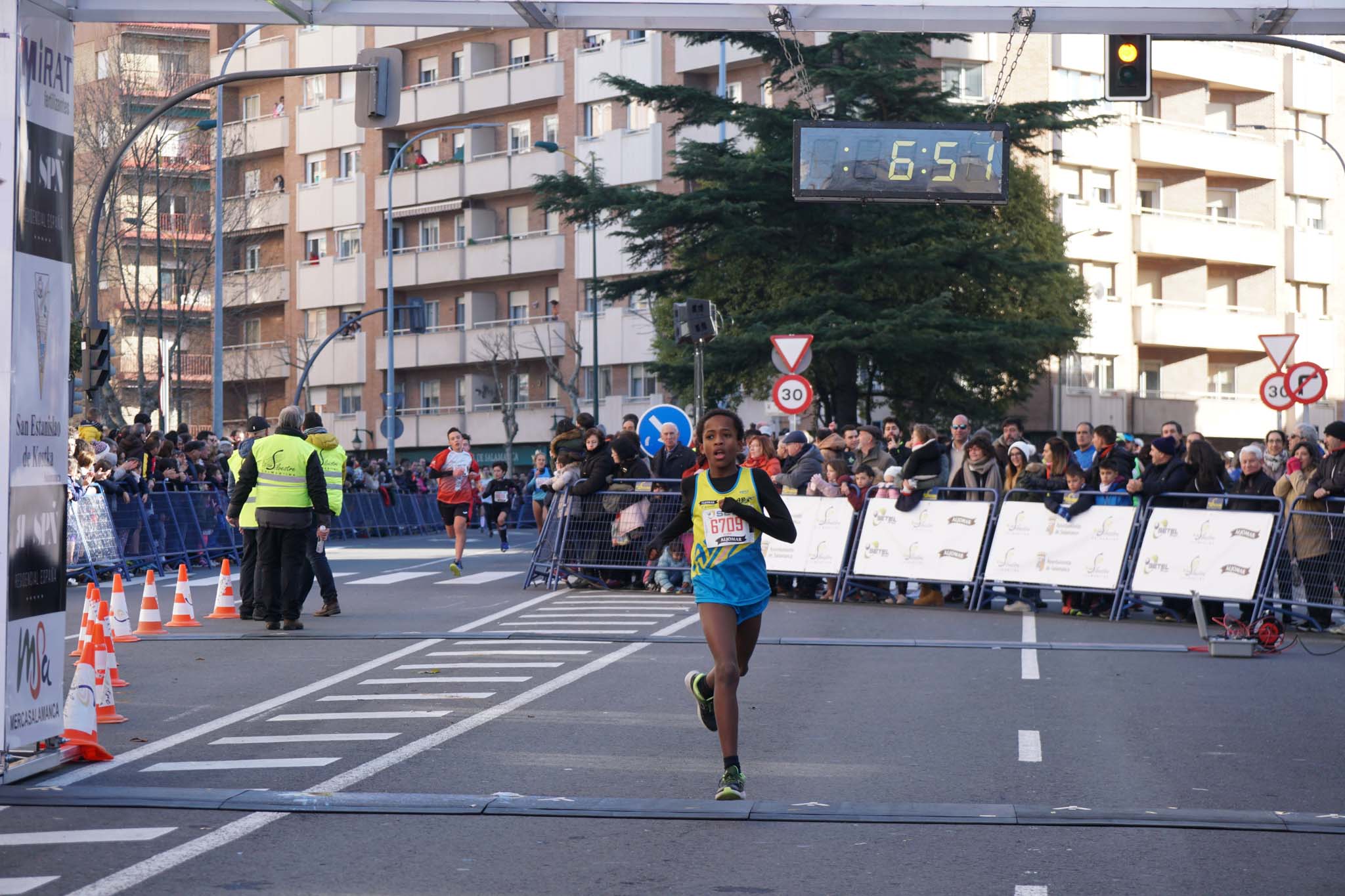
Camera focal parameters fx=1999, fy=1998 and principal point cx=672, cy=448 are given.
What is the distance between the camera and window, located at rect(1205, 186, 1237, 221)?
6781 centimetres

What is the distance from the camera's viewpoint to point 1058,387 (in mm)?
60719

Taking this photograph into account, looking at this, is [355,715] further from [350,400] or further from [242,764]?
[350,400]

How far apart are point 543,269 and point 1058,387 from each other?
20016 millimetres

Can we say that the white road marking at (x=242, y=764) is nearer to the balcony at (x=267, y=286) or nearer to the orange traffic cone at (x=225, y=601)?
the orange traffic cone at (x=225, y=601)

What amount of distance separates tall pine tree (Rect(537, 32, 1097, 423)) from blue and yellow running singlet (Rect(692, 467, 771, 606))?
27.0 m

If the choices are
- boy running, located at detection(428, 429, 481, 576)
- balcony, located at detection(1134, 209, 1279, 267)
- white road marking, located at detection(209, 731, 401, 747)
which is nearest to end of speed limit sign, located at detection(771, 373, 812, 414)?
boy running, located at detection(428, 429, 481, 576)

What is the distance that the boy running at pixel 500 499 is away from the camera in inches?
1300

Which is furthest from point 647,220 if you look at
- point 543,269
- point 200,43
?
point 200,43

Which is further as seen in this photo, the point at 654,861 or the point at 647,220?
the point at 647,220

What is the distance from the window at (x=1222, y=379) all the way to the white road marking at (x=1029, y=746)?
58704mm

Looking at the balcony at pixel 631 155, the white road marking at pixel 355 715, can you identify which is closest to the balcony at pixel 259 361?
the balcony at pixel 631 155

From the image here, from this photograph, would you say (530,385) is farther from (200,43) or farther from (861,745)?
(861,745)

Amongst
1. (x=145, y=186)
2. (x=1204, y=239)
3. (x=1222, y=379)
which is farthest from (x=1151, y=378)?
(x=145, y=186)

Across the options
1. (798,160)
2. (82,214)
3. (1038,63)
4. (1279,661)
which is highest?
(1038,63)
